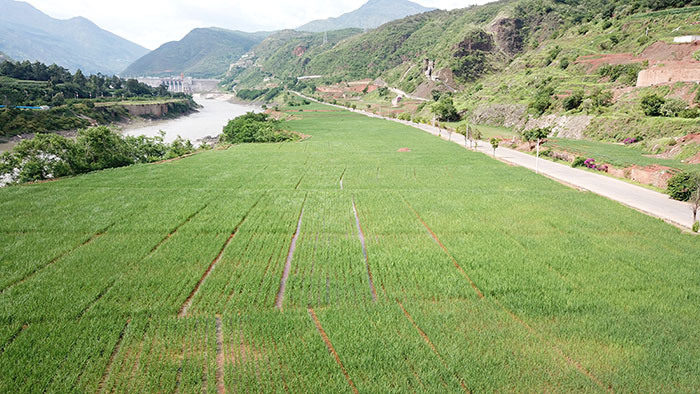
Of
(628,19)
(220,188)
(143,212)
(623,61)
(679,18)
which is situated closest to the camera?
(143,212)

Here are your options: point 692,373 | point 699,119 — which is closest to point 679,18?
point 699,119

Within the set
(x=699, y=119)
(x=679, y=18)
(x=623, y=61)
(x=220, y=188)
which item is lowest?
(x=220, y=188)

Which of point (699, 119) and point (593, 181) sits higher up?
point (699, 119)

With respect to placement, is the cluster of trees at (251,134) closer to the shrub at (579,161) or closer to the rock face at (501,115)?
the rock face at (501,115)

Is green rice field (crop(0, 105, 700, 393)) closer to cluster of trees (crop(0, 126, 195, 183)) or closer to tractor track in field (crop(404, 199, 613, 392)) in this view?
tractor track in field (crop(404, 199, 613, 392))

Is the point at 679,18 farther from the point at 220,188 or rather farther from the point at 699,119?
the point at 220,188

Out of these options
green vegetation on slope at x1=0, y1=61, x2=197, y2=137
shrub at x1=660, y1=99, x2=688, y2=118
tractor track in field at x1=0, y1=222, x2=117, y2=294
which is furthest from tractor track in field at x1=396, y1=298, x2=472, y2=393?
green vegetation on slope at x1=0, y1=61, x2=197, y2=137

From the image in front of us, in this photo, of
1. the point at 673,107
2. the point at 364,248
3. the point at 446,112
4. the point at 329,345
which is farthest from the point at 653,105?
the point at 329,345
